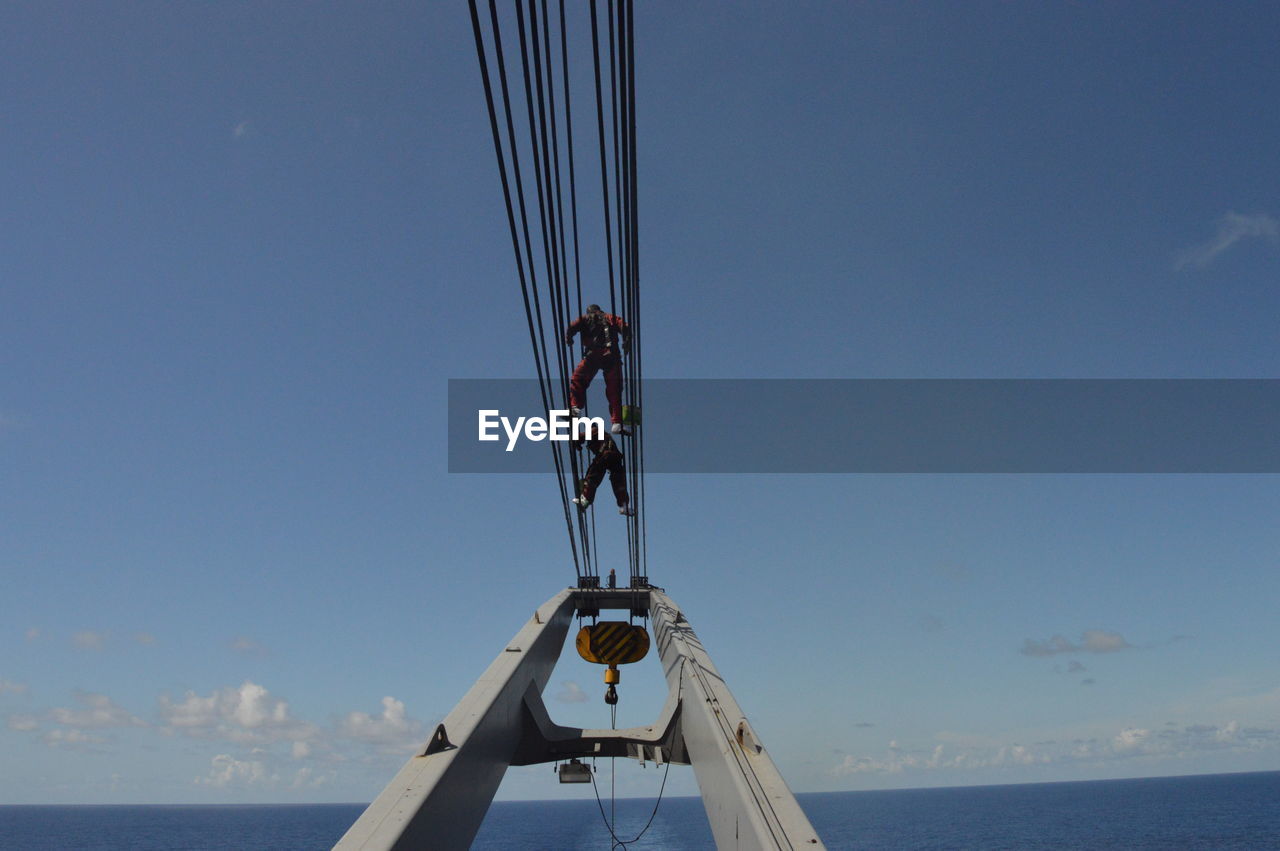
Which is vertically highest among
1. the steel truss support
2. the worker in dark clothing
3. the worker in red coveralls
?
the worker in red coveralls

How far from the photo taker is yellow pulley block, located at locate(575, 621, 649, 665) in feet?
42.5

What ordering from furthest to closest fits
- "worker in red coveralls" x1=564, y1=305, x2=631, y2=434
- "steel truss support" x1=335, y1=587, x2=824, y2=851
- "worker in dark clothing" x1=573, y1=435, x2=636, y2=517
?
"worker in dark clothing" x1=573, y1=435, x2=636, y2=517 < "worker in red coveralls" x1=564, y1=305, x2=631, y2=434 < "steel truss support" x1=335, y1=587, x2=824, y2=851

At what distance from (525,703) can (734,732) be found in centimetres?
325

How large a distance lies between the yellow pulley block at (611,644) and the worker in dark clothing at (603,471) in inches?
91.1

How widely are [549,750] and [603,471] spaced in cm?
546

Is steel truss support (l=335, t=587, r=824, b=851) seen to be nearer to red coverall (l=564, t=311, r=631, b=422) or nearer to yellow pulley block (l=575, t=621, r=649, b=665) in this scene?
yellow pulley block (l=575, t=621, r=649, b=665)

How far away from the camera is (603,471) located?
13.0 m

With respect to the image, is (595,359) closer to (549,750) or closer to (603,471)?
(603,471)

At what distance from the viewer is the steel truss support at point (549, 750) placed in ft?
13.9

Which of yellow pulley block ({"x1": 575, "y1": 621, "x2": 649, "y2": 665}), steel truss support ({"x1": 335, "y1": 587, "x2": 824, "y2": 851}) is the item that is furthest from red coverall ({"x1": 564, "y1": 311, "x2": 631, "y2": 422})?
yellow pulley block ({"x1": 575, "y1": 621, "x2": 649, "y2": 665})

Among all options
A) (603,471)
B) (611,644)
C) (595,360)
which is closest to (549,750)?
(611,644)

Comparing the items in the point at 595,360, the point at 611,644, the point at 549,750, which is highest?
the point at 595,360

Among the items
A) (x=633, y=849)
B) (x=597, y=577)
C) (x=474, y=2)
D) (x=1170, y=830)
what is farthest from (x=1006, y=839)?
(x=474, y=2)

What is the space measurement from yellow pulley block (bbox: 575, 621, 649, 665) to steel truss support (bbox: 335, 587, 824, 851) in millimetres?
1297
